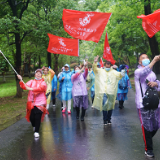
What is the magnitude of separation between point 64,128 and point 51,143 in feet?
5.01

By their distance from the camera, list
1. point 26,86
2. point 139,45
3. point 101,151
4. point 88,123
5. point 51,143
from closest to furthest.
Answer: point 101,151 < point 51,143 < point 26,86 < point 88,123 < point 139,45

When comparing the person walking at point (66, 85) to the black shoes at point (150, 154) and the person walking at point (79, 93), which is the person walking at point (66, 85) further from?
the black shoes at point (150, 154)

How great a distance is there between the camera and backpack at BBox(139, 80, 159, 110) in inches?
180

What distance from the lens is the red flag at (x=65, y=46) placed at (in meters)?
8.70

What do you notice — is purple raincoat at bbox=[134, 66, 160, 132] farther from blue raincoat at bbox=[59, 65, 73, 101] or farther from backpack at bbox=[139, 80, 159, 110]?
blue raincoat at bbox=[59, 65, 73, 101]

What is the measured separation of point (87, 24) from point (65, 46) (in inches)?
63.1

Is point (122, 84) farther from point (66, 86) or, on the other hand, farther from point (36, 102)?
point (36, 102)

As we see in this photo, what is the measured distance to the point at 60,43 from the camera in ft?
29.6

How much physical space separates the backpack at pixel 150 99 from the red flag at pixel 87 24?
323 cm

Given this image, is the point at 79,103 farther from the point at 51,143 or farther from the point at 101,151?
the point at 101,151

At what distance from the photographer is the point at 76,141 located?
18.9ft

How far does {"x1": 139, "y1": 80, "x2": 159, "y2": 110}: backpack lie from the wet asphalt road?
891mm

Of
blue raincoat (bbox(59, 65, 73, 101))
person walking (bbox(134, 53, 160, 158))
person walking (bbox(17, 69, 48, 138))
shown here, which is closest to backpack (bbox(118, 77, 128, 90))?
blue raincoat (bbox(59, 65, 73, 101))

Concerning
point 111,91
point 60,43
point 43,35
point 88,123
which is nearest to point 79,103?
point 88,123
